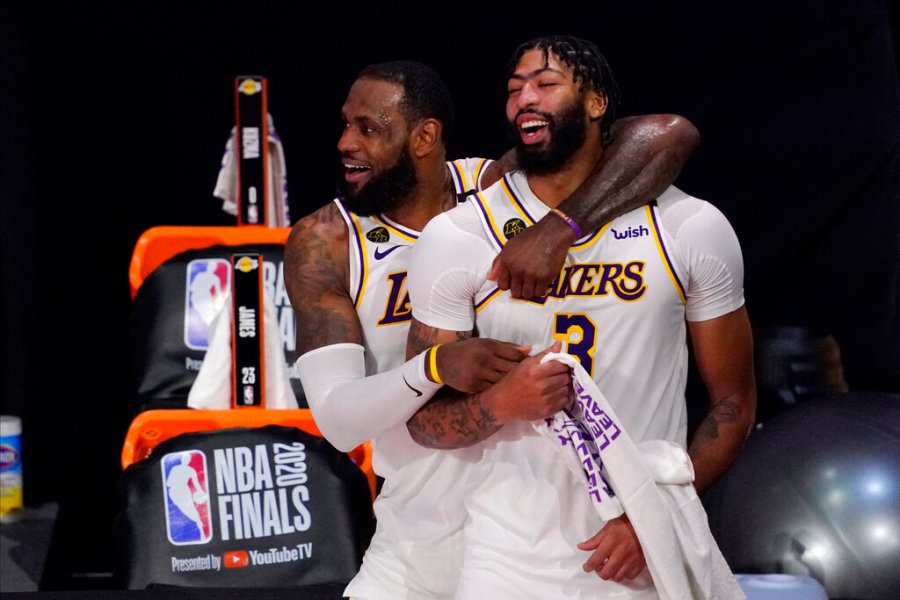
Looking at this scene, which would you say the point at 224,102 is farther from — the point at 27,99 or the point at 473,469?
the point at 473,469

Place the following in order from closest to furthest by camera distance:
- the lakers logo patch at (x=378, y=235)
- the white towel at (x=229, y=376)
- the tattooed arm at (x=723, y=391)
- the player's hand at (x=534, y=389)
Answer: the player's hand at (x=534, y=389)
the tattooed arm at (x=723, y=391)
the lakers logo patch at (x=378, y=235)
the white towel at (x=229, y=376)

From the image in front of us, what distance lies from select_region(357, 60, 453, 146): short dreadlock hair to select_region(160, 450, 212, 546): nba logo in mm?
1107

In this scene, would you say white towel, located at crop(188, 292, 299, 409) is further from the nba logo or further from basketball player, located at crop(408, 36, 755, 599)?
basketball player, located at crop(408, 36, 755, 599)

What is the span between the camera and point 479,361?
2.33m

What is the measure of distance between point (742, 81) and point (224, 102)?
1774 mm

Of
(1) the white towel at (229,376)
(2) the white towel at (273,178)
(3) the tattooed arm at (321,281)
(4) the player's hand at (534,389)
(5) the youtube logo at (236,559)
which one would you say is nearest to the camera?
(4) the player's hand at (534,389)

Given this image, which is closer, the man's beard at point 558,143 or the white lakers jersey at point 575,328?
the white lakers jersey at point 575,328

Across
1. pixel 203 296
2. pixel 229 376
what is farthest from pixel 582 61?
pixel 203 296

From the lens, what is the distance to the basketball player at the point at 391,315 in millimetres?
2498

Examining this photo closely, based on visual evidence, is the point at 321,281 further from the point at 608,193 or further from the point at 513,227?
the point at 608,193

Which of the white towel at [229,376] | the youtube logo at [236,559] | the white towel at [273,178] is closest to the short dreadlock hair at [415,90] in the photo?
the white towel at [229,376]

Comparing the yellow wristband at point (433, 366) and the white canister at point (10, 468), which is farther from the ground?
the yellow wristband at point (433, 366)

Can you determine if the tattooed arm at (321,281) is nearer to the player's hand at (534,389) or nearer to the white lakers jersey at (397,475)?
the white lakers jersey at (397,475)

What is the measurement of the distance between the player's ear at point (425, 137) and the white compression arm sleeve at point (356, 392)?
49 centimetres
